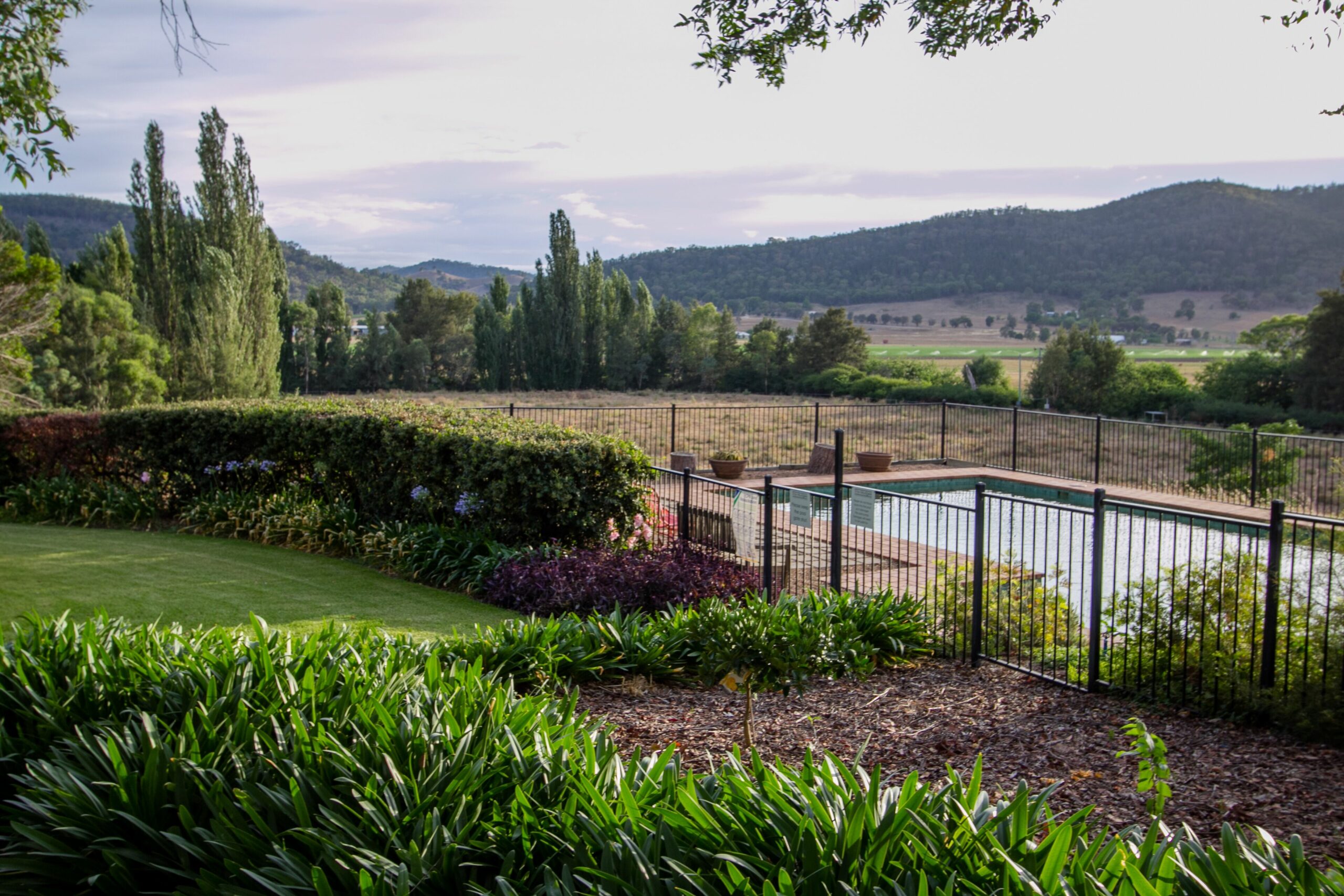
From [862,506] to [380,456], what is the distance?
18.2 feet

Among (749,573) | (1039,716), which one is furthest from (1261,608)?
(749,573)

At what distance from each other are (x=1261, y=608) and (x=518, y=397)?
41661 millimetres

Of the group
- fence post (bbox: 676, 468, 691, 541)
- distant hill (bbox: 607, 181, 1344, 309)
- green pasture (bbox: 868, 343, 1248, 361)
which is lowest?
fence post (bbox: 676, 468, 691, 541)

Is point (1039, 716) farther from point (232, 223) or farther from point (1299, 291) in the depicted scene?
point (1299, 291)

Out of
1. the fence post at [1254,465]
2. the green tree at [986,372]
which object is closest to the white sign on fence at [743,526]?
the fence post at [1254,465]

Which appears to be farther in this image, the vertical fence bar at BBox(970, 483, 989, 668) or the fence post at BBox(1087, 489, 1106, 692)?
the vertical fence bar at BBox(970, 483, 989, 668)

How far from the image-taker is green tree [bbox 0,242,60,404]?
15.2 m

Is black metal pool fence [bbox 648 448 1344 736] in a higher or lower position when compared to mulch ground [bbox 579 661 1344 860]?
higher

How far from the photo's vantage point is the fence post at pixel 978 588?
20.5 ft

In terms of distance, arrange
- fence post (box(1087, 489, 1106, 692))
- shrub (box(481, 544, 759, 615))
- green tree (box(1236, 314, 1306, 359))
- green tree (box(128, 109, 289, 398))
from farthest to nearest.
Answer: green tree (box(1236, 314, 1306, 359)), green tree (box(128, 109, 289, 398)), shrub (box(481, 544, 759, 615)), fence post (box(1087, 489, 1106, 692))

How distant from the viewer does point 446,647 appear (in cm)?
547

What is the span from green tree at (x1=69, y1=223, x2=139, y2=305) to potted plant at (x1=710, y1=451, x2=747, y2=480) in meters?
19.1

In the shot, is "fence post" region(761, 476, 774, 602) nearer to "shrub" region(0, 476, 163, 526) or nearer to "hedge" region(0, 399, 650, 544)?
"hedge" region(0, 399, 650, 544)

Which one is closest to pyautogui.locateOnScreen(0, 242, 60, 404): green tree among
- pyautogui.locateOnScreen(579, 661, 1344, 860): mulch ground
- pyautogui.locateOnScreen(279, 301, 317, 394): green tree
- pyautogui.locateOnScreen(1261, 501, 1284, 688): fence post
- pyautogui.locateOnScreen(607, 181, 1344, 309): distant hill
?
pyautogui.locateOnScreen(579, 661, 1344, 860): mulch ground
